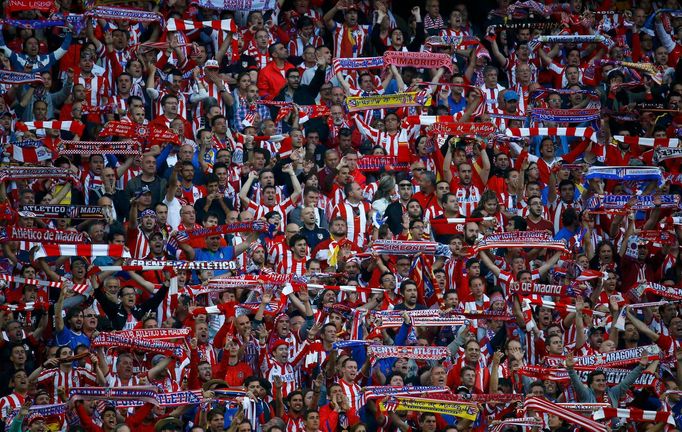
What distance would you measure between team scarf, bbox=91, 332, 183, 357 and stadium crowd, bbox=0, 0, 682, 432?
21mm

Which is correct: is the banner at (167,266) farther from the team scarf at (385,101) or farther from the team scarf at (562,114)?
the team scarf at (562,114)

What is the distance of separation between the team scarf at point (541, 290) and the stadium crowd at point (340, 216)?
0.09ft

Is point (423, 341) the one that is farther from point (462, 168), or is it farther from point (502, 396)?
point (462, 168)

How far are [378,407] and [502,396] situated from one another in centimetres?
119

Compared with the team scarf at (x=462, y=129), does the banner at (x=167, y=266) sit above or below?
below

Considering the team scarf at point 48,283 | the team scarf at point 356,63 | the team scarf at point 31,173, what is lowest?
the team scarf at point 48,283

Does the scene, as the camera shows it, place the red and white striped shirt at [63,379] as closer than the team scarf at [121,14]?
Yes

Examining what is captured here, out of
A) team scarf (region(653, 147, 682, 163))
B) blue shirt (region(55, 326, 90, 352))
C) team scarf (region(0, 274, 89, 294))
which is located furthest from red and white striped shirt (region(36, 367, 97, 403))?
team scarf (region(653, 147, 682, 163))

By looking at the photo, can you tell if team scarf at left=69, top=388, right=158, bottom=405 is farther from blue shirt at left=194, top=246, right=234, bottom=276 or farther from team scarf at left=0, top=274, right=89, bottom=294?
blue shirt at left=194, top=246, right=234, bottom=276

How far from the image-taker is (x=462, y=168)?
2058 cm

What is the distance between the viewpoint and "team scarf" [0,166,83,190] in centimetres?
1939

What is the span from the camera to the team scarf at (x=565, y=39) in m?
22.4

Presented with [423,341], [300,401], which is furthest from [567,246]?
[300,401]

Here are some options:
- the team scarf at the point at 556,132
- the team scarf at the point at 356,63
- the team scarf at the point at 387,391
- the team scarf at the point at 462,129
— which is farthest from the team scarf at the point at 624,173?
the team scarf at the point at 387,391
